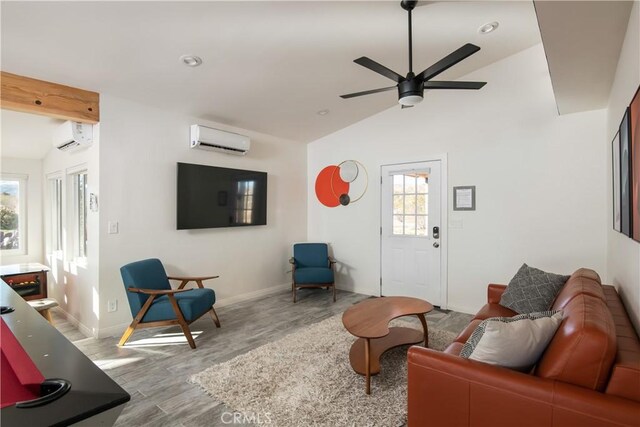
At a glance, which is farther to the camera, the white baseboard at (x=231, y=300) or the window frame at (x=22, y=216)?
the window frame at (x=22, y=216)

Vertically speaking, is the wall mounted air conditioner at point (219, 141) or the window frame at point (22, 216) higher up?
the wall mounted air conditioner at point (219, 141)

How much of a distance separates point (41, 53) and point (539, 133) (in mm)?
4839

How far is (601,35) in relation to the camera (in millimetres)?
1904

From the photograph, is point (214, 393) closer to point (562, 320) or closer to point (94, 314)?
point (94, 314)

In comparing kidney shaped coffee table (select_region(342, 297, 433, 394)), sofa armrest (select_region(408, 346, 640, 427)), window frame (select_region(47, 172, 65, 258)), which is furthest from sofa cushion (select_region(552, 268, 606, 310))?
window frame (select_region(47, 172, 65, 258))

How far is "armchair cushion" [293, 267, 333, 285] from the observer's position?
4.65 meters

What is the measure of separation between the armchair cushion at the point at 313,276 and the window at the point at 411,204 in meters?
1.17

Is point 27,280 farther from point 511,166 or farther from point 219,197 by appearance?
point 511,166

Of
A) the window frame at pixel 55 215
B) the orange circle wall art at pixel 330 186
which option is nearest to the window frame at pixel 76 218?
the window frame at pixel 55 215

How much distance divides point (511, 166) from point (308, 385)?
331 cm

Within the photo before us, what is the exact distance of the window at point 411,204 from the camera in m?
4.50

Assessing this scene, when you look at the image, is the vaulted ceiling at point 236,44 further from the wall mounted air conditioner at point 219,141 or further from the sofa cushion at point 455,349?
the sofa cushion at point 455,349

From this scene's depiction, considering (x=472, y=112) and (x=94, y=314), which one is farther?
(x=472, y=112)

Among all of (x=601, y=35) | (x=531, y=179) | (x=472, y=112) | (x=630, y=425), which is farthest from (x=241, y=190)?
(x=630, y=425)
